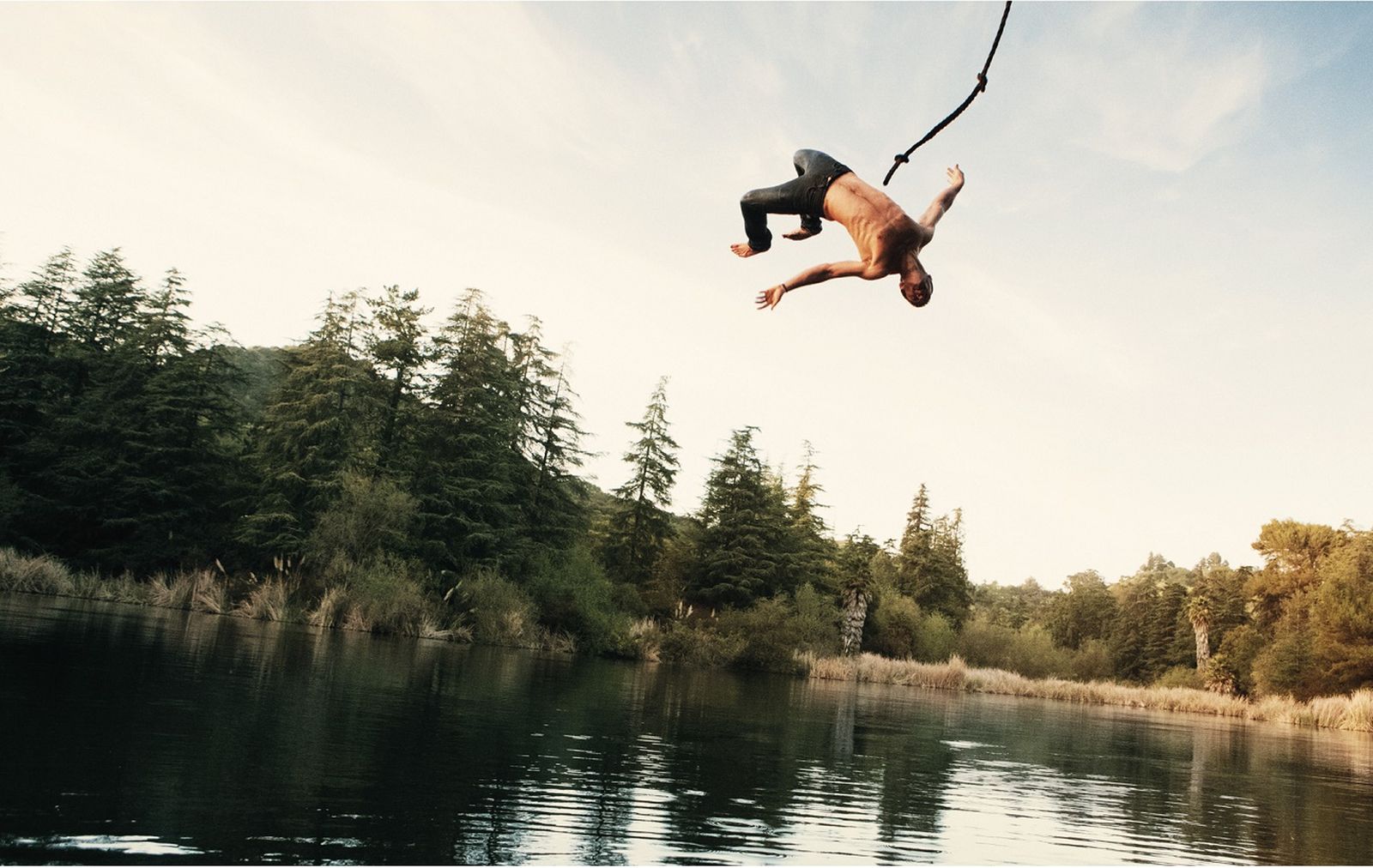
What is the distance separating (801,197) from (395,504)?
32.7 meters

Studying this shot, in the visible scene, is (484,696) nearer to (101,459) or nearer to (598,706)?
(598,706)

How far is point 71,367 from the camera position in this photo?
43.4 meters

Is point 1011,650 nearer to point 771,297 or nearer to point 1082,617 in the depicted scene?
point 1082,617

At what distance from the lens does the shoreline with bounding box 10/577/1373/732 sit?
1235 inches

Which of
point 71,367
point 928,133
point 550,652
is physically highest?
point 71,367

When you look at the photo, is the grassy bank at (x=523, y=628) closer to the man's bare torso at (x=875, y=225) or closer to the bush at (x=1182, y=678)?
the bush at (x=1182, y=678)

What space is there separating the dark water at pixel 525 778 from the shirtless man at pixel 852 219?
4.10 meters

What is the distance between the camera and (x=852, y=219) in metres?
5.49

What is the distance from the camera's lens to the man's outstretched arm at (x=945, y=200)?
5773mm

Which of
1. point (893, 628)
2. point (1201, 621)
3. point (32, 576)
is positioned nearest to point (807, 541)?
point (893, 628)

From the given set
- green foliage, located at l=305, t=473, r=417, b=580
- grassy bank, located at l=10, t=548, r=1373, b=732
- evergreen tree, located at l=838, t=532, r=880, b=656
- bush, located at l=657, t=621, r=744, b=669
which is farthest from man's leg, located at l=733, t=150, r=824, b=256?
evergreen tree, located at l=838, t=532, r=880, b=656

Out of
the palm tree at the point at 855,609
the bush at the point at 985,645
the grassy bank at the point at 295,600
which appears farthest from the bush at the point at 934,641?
the grassy bank at the point at 295,600

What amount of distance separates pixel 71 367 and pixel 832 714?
39849 mm

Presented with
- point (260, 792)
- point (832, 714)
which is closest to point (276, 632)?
point (832, 714)
